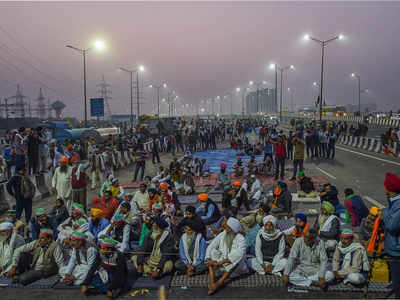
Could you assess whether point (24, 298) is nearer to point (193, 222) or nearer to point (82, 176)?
point (193, 222)

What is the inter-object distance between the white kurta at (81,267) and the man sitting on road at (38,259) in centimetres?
48

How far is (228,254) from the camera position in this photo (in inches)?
256

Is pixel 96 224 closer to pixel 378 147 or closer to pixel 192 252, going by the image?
pixel 192 252

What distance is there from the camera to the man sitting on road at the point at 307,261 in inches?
240

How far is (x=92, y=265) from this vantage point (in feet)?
20.3

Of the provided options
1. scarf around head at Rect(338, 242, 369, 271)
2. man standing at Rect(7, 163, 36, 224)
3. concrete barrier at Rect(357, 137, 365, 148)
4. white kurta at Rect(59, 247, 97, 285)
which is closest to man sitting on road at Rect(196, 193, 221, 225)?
white kurta at Rect(59, 247, 97, 285)

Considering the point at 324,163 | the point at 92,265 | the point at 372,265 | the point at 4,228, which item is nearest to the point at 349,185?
the point at 324,163

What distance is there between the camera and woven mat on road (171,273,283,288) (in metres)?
6.30

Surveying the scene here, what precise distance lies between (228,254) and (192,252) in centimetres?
77

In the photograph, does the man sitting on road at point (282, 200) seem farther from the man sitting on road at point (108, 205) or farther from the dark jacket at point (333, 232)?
the man sitting on road at point (108, 205)

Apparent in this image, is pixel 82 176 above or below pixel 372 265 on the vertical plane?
above

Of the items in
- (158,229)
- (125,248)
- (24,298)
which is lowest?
(24,298)

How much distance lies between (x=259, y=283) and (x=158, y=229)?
7.10ft

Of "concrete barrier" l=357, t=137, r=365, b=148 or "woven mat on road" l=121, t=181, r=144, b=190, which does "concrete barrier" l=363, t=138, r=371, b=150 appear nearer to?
"concrete barrier" l=357, t=137, r=365, b=148
